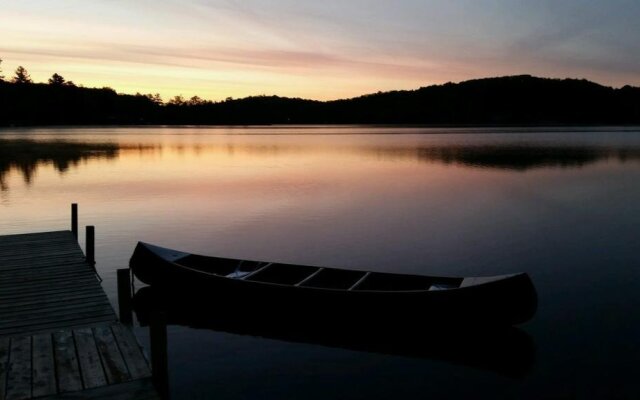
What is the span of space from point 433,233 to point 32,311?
16.5 m

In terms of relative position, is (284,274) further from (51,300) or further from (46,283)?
(46,283)

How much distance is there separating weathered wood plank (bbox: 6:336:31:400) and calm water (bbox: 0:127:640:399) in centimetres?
262

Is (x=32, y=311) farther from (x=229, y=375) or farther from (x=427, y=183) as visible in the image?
(x=427, y=183)

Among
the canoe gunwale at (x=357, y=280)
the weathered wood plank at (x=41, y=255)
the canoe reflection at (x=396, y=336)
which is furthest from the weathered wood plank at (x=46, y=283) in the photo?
the weathered wood plank at (x=41, y=255)

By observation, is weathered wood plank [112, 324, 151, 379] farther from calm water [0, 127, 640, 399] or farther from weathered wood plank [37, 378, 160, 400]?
calm water [0, 127, 640, 399]

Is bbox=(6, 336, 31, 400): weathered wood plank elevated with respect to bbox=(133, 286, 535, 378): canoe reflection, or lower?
elevated

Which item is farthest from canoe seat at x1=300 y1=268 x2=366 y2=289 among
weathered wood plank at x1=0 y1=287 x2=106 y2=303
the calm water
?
weathered wood plank at x1=0 y1=287 x2=106 y2=303

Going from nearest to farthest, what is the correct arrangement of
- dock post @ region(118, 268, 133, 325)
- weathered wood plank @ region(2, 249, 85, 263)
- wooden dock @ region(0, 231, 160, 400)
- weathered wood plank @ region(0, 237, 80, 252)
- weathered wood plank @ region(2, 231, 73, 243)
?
wooden dock @ region(0, 231, 160, 400), dock post @ region(118, 268, 133, 325), weathered wood plank @ region(2, 249, 85, 263), weathered wood plank @ region(0, 237, 80, 252), weathered wood plank @ region(2, 231, 73, 243)

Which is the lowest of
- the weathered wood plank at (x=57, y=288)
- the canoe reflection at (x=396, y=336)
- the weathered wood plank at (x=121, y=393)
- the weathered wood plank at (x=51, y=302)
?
the canoe reflection at (x=396, y=336)

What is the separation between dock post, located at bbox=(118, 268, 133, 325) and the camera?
10.5 metres

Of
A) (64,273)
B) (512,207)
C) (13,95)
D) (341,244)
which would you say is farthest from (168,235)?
(13,95)

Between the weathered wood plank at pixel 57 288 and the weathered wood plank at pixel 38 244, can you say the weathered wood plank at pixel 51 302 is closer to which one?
the weathered wood plank at pixel 57 288

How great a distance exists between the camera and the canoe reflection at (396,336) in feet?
35.9

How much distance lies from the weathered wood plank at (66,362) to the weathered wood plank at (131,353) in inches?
27.1
